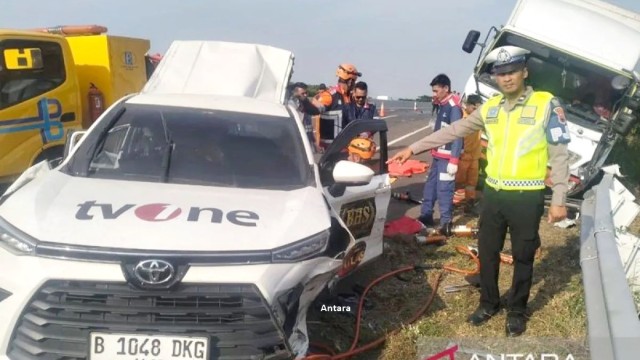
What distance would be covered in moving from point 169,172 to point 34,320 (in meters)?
1.34

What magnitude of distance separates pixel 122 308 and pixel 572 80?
8218 millimetres

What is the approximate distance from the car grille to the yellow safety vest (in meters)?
2.20

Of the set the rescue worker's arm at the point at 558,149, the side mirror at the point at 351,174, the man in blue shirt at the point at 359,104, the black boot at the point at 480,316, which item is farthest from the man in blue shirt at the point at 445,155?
the side mirror at the point at 351,174

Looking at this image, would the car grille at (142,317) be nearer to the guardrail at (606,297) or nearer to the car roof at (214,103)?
the guardrail at (606,297)

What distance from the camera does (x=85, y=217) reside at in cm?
326

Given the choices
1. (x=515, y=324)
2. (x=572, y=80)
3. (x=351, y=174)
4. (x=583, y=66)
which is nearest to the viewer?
(x=351, y=174)

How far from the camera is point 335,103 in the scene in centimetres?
820

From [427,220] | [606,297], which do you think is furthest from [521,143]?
[427,220]

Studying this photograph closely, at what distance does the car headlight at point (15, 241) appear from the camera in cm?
306

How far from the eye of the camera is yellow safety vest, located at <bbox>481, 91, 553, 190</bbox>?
175 inches

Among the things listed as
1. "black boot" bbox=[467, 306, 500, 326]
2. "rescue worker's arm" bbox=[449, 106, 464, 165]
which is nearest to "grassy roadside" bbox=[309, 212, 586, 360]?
"black boot" bbox=[467, 306, 500, 326]

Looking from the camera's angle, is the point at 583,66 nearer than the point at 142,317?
No

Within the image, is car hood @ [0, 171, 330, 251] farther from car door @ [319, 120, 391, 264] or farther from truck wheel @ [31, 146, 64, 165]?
truck wheel @ [31, 146, 64, 165]

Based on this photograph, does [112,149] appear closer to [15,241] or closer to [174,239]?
[15,241]
